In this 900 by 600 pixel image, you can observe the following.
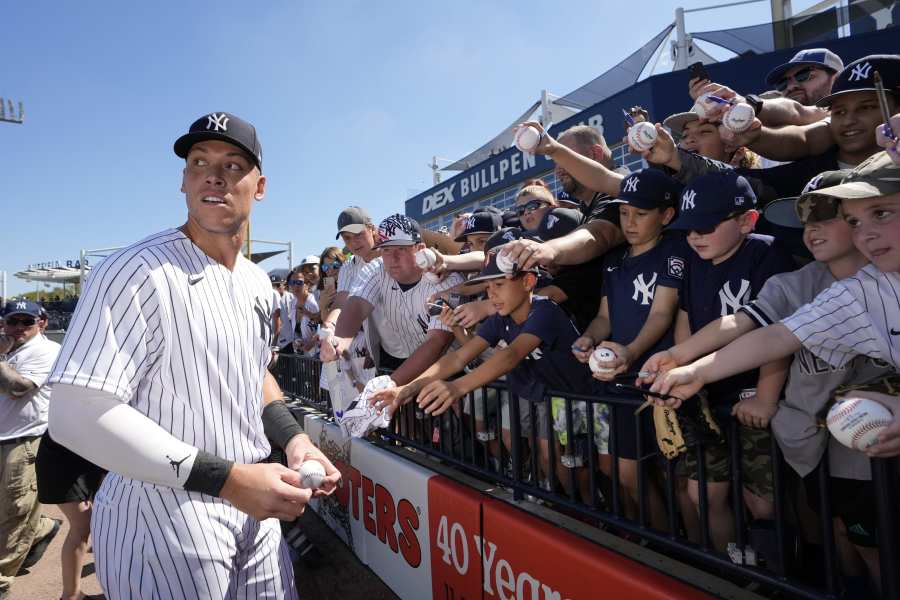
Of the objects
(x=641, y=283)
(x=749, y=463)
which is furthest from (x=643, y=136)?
(x=749, y=463)

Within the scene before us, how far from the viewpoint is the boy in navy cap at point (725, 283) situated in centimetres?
197

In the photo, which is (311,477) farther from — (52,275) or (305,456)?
(52,275)

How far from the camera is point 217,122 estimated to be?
1725 mm

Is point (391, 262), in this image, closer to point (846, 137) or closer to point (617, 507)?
point (617, 507)

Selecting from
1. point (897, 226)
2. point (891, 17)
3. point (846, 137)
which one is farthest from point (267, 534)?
point (891, 17)

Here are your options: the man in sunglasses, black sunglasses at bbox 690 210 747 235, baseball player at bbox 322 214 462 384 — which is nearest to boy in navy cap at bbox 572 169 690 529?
black sunglasses at bbox 690 210 747 235

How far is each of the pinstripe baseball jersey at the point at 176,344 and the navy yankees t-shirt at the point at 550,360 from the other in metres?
1.31

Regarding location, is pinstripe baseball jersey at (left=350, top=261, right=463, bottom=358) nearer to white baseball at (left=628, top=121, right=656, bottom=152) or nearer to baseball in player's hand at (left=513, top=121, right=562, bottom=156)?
baseball in player's hand at (left=513, top=121, right=562, bottom=156)

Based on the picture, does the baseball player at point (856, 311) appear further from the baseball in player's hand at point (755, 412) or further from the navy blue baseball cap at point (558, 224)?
the navy blue baseball cap at point (558, 224)

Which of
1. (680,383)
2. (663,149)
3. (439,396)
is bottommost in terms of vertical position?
(439,396)

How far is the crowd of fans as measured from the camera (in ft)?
5.34

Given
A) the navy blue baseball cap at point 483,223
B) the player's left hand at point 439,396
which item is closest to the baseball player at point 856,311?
the player's left hand at point 439,396

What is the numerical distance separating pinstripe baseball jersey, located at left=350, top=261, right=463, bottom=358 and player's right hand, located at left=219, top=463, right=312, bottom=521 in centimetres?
225

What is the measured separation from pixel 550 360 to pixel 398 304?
157 cm
